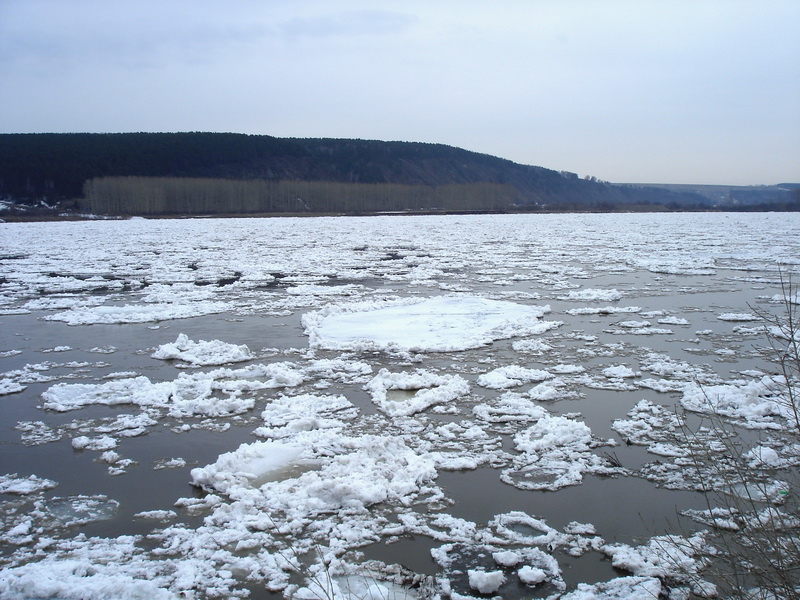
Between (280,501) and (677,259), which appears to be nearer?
(280,501)

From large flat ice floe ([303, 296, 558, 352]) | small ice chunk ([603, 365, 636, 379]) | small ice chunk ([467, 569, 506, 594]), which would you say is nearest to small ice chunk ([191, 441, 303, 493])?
small ice chunk ([467, 569, 506, 594])

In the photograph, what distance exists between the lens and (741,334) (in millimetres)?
9547

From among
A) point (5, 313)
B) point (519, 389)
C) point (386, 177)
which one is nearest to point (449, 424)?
point (519, 389)

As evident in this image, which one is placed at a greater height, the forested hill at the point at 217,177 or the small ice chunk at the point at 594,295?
the forested hill at the point at 217,177

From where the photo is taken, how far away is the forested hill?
3248 inches

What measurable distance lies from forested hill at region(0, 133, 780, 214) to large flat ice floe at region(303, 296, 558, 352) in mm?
70924

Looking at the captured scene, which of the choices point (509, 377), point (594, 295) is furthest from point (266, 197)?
point (509, 377)

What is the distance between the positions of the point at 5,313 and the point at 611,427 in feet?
37.5

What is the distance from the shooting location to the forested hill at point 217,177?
271 feet

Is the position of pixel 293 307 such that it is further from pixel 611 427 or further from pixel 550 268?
pixel 550 268

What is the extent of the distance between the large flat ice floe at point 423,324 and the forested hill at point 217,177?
7092 centimetres

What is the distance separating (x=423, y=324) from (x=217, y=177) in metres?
112

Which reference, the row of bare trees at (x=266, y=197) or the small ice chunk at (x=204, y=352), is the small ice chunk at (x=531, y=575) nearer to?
the small ice chunk at (x=204, y=352)

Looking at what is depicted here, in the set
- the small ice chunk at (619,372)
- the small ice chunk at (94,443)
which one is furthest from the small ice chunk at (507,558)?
the small ice chunk at (619,372)
